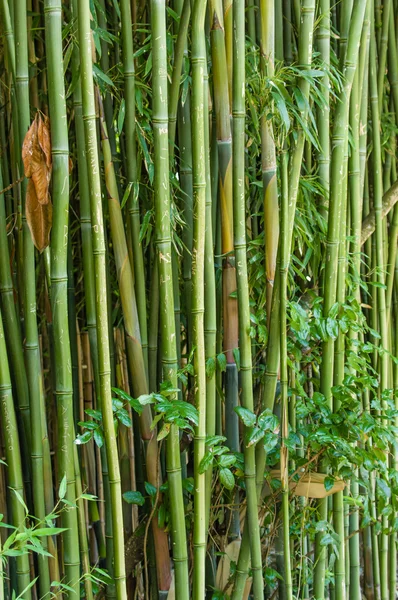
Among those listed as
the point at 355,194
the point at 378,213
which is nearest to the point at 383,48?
the point at 378,213

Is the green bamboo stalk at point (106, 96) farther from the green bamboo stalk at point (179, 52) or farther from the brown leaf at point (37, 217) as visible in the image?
the brown leaf at point (37, 217)

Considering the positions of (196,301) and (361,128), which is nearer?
(196,301)

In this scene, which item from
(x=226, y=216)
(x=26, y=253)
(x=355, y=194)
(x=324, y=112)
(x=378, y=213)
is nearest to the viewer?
(x=26, y=253)

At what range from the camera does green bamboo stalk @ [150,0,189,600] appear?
1.20 m

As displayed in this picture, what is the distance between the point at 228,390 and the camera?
1509mm

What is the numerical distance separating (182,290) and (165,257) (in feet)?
0.94

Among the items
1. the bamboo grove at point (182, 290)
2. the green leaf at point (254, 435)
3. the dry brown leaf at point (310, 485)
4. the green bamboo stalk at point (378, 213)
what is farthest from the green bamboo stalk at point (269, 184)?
the green bamboo stalk at point (378, 213)

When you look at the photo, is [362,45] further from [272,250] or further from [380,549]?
[380,549]

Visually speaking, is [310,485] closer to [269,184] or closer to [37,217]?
[269,184]

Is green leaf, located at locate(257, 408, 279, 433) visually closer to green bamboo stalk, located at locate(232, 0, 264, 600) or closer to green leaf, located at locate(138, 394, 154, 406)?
green bamboo stalk, located at locate(232, 0, 264, 600)

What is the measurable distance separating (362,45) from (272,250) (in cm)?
64

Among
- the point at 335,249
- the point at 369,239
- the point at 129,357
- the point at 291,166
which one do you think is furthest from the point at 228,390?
the point at 369,239

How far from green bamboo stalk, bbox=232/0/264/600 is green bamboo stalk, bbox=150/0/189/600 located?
0.17m

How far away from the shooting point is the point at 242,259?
138 centimetres
